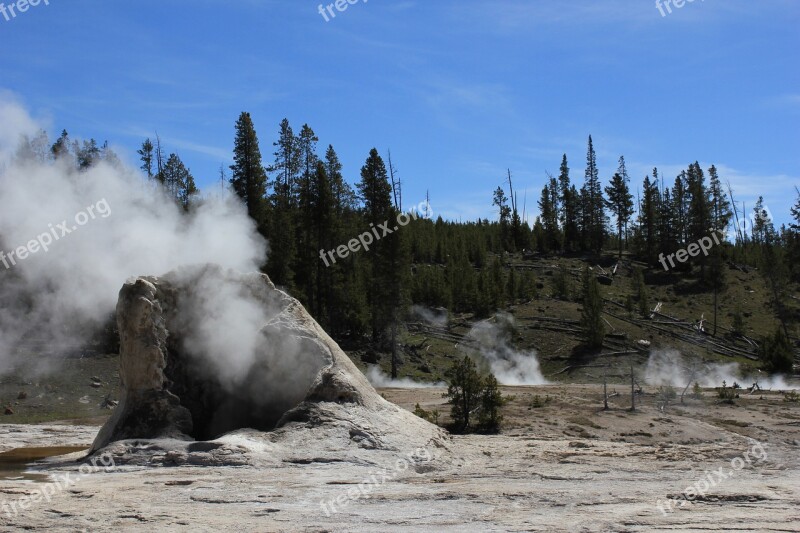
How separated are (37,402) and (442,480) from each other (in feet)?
73.9

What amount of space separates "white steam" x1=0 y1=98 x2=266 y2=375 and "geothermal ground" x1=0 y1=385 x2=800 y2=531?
4138 millimetres

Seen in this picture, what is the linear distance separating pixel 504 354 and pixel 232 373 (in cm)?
2985

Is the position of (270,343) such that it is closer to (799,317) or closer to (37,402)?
(37,402)

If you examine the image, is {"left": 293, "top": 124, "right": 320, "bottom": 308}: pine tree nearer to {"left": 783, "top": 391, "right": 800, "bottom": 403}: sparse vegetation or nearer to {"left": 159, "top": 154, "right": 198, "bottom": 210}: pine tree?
{"left": 159, "top": 154, "right": 198, "bottom": 210}: pine tree

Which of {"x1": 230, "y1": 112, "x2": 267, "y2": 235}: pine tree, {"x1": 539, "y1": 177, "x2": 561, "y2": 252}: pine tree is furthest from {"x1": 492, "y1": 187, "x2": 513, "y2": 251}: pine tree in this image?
{"x1": 230, "y1": 112, "x2": 267, "y2": 235}: pine tree

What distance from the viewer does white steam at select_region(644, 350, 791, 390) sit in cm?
3906

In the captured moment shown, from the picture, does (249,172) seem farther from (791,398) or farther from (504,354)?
(791,398)

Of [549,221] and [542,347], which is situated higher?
[549,221]

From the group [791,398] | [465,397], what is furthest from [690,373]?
[465,397]

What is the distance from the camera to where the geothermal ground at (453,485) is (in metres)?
→ 11.2

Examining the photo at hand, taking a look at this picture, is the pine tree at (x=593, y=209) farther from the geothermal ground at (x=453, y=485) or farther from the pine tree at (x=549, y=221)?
the geothermal ground at (x=453, y=485)

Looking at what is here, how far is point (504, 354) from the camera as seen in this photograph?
4581 cm

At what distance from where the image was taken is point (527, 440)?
20219 mm

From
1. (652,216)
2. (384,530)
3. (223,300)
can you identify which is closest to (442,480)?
(384,530)
